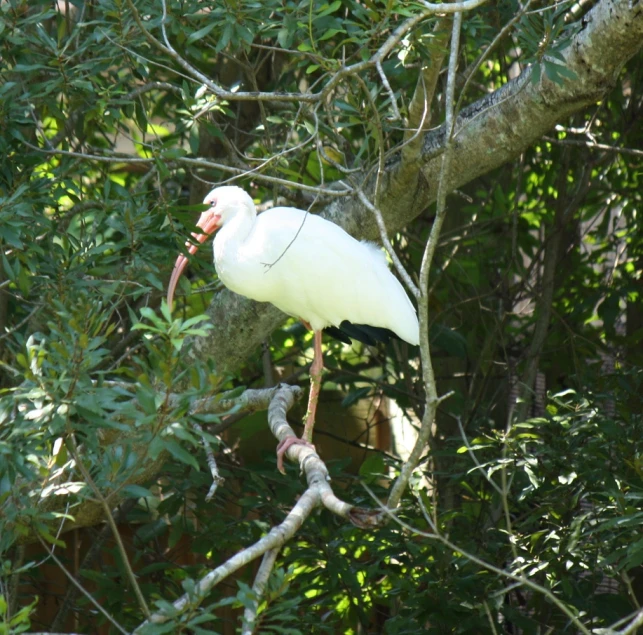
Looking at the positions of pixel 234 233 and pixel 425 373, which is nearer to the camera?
pixel 425 373

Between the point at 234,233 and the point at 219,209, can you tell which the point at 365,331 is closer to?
the point at 234,233

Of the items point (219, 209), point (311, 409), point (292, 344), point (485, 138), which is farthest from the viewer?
point (292, 344)

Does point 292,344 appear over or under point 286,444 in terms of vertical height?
under

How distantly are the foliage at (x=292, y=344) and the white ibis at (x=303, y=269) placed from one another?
18 centimetres

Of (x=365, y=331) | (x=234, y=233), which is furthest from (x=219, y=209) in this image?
(x=365, y=331)

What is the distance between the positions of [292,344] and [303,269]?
164 centimetres

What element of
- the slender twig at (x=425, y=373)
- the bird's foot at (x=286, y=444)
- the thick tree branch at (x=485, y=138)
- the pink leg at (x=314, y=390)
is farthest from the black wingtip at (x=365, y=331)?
the slender twig at (x=425, y=373)

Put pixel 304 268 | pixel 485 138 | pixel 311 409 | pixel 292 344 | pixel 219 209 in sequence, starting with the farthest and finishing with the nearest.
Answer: pixel 292 344
pixel 311 409
pixel 219 209
pixel 304 268
pixel 485 138

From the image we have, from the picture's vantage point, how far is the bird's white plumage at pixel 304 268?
3.87 meters

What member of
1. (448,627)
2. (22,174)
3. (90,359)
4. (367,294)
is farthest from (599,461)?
(22,174)

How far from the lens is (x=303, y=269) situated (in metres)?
3.95

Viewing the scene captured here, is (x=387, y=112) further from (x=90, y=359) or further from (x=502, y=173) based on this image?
(x=90, y=359)

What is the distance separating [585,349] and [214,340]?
2.12 meters

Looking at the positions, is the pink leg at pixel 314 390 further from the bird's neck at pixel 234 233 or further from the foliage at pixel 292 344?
the bird's neck at pixel 234 233
